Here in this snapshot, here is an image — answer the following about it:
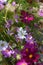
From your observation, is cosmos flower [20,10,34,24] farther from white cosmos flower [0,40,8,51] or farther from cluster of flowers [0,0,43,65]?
white cosmos flower [0,40,8,51]

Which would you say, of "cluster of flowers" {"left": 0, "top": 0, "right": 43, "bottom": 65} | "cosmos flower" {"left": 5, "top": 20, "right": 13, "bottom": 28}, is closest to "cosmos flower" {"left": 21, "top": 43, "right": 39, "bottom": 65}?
"cluster of flowers" {"left": 0, "top": 0, "right": 43, "bottom": 65}

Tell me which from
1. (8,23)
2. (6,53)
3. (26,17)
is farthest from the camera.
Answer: (26,17)

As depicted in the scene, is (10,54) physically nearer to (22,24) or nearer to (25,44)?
(25,44)

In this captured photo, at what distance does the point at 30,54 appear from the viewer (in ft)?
2.66

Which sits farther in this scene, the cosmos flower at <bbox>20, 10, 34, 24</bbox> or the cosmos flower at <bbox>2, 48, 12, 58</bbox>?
the cosmos flower at <bbox>20, 10, 34, 24</bbox>

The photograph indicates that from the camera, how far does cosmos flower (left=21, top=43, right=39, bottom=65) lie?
0.80m

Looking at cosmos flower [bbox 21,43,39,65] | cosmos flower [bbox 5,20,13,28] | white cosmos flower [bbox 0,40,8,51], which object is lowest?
cosmos flower [bbox 21,43,39,65]

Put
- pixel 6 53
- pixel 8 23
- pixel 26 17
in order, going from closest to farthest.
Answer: pixel 6 53 → pixel 8 23 → pixel 26 17

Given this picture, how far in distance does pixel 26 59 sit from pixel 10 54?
6cm

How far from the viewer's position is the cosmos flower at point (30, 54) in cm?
80

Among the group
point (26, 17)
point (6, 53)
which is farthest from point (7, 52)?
point (26, 17)

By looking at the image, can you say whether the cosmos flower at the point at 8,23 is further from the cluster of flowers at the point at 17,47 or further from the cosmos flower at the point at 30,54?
the cosmos flower at the point at 30,54

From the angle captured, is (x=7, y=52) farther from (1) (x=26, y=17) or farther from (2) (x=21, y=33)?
(1) (x=26, y=17)

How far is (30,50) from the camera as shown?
0.81 meters
